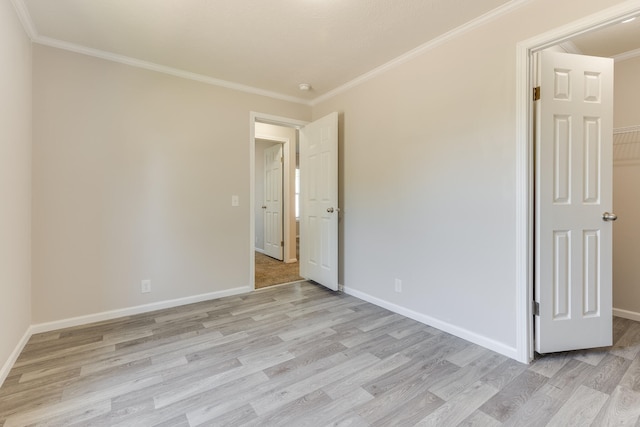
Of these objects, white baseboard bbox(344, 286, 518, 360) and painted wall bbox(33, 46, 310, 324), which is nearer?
white baseboard bbox(344, 286, 518, 360)

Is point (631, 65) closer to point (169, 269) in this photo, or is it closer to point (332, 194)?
point (332, 194)

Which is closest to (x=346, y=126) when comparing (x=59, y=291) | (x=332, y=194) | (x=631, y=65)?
(x=332, y=194)

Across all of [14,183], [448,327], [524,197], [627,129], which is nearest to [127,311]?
[14,183]

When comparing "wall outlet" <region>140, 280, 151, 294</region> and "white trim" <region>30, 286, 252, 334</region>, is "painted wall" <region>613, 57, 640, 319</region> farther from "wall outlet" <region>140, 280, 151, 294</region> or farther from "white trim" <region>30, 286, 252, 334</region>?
"wall outlet" <region>140, 280, 151, 294</region>

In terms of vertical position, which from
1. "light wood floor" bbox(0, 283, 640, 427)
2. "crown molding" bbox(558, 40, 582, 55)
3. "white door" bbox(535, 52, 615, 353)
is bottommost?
"light wood floor" bbox(0, 283, 640, 427)

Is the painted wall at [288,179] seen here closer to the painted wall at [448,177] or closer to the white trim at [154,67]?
the white trim at [154,67]

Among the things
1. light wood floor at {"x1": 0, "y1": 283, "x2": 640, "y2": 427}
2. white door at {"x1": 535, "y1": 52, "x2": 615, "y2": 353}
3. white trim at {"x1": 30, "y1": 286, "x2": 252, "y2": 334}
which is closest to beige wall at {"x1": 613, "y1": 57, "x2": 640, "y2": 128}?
white door at {"x1": 535, "y1": 52, "x2": 615, "y2": 353}

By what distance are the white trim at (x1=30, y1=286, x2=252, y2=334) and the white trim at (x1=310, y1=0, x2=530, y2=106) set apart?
259 cm

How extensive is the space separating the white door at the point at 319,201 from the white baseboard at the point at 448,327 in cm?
56

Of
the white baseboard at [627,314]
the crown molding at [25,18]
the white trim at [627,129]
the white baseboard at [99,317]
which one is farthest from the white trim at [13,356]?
the white trim at [627,129]

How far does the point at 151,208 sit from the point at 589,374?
356 centimetres

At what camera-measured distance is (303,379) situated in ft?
5.70

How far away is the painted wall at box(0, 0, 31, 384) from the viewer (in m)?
1.73

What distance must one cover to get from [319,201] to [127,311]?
2.23 m
